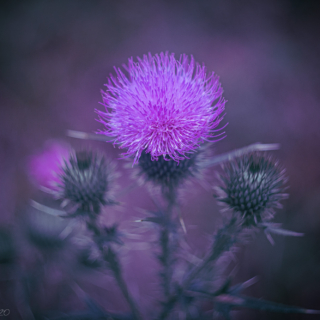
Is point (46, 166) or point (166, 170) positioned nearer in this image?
point (166, 170)

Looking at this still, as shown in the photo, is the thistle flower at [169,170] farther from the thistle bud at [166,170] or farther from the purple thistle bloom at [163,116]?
the purple thistle bloom at [163,116]

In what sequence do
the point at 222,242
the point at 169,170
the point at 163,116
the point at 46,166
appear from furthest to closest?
1. the point at 46,166
2. the point at 169,170
3. the point at 222,242
4. the point at 163,116

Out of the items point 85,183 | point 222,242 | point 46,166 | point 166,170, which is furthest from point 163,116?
point 46,166

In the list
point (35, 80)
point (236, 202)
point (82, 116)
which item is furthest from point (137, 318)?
point (35, 80)

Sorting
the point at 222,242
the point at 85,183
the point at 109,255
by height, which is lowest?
the point at 109,255

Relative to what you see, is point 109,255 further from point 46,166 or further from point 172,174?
point 46,166

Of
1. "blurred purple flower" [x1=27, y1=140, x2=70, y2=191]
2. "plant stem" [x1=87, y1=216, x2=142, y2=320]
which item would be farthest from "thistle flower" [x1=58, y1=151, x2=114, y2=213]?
"blurred purple flower" [x1=27, y1=140, x2=70, y2=191]

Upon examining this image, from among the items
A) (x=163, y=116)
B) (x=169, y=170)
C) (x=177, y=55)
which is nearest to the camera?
(x=163, y=116)

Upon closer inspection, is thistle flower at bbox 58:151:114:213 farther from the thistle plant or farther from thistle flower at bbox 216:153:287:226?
thistle flower at bbox 216:153:287:226
